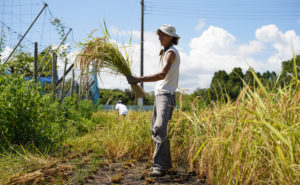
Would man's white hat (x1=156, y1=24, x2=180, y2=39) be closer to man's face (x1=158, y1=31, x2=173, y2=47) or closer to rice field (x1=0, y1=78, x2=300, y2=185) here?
man's face (x1=158, y1=31, x2=173, y2=47)

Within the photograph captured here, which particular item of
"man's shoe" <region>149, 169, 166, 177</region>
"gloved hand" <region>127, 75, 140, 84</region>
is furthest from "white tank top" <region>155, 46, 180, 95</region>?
"man's shoe" <region>149, 169, 166, 177</region>

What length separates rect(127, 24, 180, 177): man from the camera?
2855 millimetres

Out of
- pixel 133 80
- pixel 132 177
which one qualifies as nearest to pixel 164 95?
pixel 133 80

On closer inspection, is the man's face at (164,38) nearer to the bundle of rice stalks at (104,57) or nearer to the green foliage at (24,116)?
the bundle of rice stalks at (104,57)

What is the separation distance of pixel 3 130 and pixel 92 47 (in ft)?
5.34

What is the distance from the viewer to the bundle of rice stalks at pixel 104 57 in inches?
127

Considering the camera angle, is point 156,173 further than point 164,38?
No

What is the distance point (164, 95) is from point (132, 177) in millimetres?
954

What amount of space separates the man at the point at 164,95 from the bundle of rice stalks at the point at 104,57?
0.38m

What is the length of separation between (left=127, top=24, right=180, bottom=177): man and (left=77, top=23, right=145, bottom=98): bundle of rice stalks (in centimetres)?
38

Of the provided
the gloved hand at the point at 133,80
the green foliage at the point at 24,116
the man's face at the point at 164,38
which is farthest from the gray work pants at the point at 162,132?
the green foliage at the point at 24,116

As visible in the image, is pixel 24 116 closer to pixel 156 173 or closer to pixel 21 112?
pixel 21 112

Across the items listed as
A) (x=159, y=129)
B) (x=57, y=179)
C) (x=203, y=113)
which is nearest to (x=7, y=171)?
(x=57, y=179)

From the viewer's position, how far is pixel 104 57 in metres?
3.31
